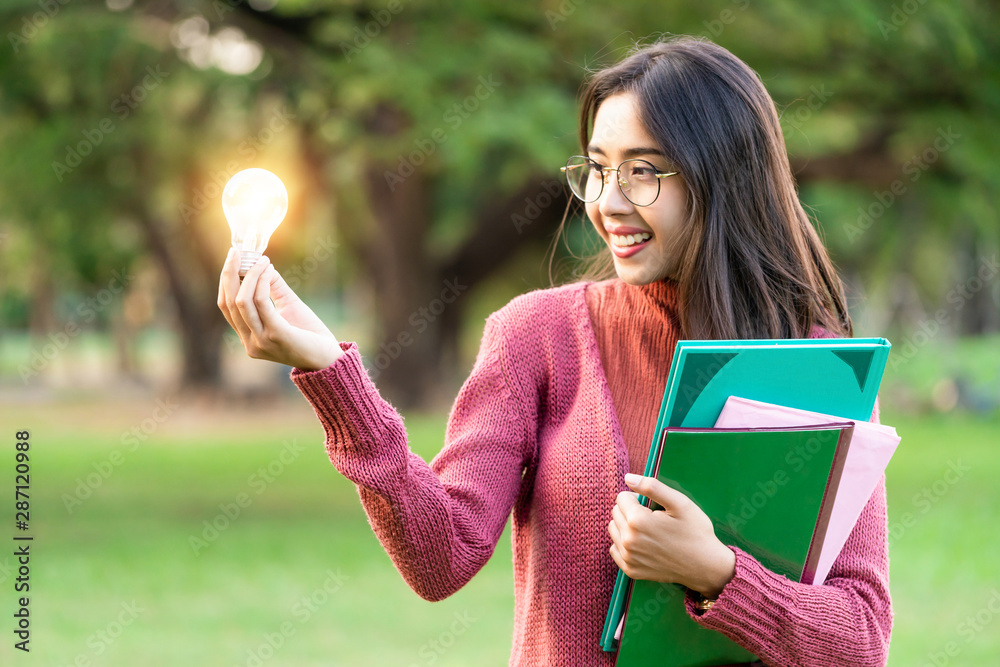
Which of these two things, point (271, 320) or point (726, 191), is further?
point (726, 191)

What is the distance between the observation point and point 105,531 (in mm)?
8164

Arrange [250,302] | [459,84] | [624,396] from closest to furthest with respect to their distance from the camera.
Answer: [250,302] → [624,396] → [459,84]

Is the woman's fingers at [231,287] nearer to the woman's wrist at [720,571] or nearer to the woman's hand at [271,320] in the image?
the woman's hand at [271,320]

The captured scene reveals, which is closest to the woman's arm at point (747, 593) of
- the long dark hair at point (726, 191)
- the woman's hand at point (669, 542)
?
the woman's hand at point (669, 542)

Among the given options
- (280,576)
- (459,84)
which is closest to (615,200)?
(459,84)

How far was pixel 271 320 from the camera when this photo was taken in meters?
1.42

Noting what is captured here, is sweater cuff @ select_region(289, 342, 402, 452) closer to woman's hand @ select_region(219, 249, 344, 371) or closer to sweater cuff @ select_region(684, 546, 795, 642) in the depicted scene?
woman's hand @ select_region(219, 249, 344, 371)

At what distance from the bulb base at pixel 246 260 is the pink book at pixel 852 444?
75 cm

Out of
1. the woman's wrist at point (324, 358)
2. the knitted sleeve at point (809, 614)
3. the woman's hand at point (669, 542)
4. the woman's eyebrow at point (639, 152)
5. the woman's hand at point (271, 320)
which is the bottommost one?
the knitted sleeve at point (809, 614)

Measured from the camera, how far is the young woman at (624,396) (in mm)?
1541

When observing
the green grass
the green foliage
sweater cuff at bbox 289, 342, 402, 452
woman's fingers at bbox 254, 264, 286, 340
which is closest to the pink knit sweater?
sweater cuff at bbox 289, 342, 402, 452

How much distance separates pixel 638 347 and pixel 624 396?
0.32 feet

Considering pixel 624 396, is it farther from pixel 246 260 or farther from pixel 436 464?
pixel 246 260

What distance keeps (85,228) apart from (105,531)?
14.8ft
